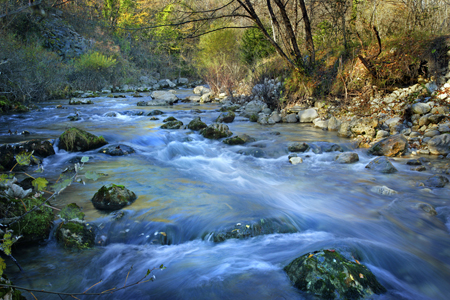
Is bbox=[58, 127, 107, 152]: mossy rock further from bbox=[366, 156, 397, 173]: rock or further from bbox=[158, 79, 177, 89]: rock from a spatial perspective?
A: bbox=[158, 79, 177, 89]: rock

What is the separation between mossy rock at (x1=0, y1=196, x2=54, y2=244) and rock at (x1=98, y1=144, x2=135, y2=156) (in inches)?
142

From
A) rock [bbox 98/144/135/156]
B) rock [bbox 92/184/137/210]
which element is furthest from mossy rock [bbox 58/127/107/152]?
rock [bbox 92/184/137/210]

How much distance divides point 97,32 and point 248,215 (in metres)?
30.3

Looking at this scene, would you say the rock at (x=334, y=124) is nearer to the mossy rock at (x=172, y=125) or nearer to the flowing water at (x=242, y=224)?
the flowing water at (x=242, y=224)

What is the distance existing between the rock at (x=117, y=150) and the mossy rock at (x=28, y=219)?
3612 millimetres

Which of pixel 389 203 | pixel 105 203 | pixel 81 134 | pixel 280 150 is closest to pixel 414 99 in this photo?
pixel 280 150

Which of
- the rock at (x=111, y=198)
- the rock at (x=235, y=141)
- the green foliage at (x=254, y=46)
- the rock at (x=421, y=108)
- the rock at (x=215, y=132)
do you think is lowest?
the rock at (x=111, y=198)

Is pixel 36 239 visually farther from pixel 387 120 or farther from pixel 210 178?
pixel 387 120

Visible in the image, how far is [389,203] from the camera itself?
455cm

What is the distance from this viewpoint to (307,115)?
10.7m

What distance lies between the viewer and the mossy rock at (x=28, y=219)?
10.2 ft

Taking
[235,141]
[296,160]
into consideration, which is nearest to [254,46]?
[235,141]

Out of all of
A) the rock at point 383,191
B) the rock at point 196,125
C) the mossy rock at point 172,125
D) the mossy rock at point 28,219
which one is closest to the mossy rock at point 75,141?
the mossy rock at point 172,125

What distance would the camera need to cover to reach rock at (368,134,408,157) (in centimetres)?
659
